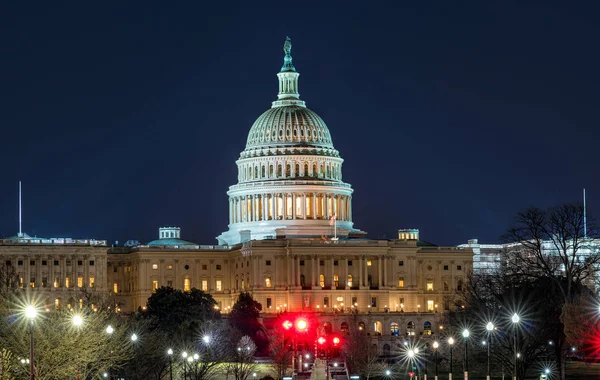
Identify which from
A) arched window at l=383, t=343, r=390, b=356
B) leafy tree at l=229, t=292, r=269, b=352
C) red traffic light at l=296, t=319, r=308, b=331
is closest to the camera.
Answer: red traffic light at l=296, t=319, r=308, b=331

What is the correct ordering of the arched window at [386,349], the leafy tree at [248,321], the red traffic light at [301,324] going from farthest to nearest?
the arched window at [386,349], the leafy tree at [248,321], the red traffic light at [301,324]

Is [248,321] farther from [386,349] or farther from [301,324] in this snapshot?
[301,324]

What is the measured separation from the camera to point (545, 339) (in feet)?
385

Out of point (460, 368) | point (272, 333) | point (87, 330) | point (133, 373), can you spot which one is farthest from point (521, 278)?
point (272, 333)

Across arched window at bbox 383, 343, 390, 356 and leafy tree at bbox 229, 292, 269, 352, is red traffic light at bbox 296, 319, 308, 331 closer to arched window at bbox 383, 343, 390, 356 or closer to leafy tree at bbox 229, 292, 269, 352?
leafy tree at bbox 229, 292, 269, 352

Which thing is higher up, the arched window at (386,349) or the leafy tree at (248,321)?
the leafy tree at (248,321)

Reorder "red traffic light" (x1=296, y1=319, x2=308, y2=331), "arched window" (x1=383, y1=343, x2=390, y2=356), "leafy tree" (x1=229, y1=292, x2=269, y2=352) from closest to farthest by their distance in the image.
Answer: "red traffic light" (x1=296, y1=319, x2=308, y2=331) < "leafy tree" (x1=229, y1=292, x2=269, y2=352) < "arched window" (x1=383, y1=343, x2=390, y2=356)

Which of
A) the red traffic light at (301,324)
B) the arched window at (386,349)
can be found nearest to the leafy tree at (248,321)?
the arched window at (386,349)

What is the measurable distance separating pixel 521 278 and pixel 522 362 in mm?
22030

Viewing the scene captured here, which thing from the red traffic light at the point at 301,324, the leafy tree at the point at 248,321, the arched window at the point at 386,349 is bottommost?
the red traffic light at the point at 301,324

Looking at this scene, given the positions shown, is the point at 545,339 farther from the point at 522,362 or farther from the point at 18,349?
the point at 18,349

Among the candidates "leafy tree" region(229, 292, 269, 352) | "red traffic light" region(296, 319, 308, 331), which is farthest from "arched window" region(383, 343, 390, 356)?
"red traffic light" region(296, 319, 308, 331)

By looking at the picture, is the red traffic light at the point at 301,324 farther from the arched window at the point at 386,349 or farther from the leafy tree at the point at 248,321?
the arched window at the point at 386,349

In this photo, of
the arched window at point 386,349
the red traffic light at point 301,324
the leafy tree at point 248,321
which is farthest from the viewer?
the arched window at point 386,349
